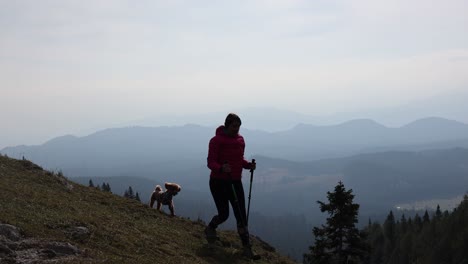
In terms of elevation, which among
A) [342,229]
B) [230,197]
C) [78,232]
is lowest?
[342,229]

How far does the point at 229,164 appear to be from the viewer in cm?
1383

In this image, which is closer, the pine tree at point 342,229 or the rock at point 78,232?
the rock at point 78,232

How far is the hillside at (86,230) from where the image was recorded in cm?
991

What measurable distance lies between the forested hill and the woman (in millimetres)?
64164

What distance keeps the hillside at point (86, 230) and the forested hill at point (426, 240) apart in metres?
62.6

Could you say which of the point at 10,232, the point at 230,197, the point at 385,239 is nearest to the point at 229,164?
the point at 230,197

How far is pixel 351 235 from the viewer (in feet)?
89.4

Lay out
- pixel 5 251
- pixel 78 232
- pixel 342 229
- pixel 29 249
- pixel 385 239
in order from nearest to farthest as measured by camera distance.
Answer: pixel 5 251 → pixel 29 249 → pixel 78 232 → pixel 342 229 → pixel 385 239

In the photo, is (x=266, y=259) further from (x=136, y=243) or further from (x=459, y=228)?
(x=459, y=228)

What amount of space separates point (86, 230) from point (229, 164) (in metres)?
4.81

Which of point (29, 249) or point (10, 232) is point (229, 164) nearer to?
point (29, 249)

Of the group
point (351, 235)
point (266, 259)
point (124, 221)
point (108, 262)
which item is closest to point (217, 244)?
point (266, 259)

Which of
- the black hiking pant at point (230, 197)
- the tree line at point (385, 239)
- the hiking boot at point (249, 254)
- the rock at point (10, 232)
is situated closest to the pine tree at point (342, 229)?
the tree line at point (385, 239)

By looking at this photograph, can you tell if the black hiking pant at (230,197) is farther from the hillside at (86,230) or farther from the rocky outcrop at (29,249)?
the rocky outcrop at (29,249)
